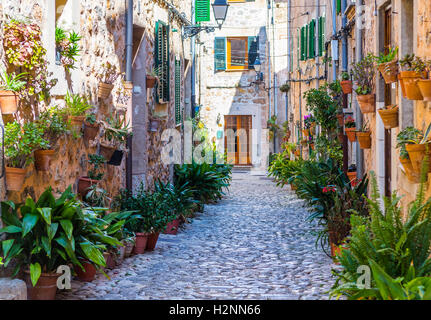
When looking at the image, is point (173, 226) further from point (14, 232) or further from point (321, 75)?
point (321, 75)

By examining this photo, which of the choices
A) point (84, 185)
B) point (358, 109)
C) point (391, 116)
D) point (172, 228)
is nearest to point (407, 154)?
point (391, 116)

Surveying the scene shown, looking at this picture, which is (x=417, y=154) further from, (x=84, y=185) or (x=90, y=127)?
(x=84, y=185)

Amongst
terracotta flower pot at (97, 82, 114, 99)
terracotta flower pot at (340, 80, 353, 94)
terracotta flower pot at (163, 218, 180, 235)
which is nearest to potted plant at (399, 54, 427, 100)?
terracotta flower pot at (97, 82, 114, 99)

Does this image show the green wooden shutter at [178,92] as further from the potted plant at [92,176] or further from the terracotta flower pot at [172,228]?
the potted plant at [92,176]

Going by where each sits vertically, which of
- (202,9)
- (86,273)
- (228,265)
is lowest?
(228,265)

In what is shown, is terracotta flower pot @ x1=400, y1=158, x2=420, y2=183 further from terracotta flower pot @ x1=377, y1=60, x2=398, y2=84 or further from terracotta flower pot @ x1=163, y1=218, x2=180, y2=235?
terracotta flower pot @ x1=163, y1=218, x2=180, y2=235

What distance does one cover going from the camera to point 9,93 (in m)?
4.82

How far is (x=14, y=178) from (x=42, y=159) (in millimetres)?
498

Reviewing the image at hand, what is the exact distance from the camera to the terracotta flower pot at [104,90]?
24.5ft

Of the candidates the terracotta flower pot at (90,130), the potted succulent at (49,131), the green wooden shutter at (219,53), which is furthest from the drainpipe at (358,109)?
the green wooden shutter at (219,53)

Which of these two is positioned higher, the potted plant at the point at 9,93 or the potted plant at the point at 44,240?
the potted plant at the point at 9,93

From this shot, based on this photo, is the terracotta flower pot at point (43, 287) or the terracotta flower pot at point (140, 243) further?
the terracotta flower pot at point (140, 243)

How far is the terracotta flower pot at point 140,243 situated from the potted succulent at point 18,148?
9.14 ft
